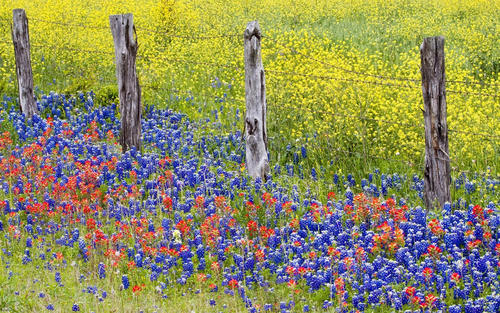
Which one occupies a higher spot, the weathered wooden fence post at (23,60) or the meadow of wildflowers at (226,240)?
the weathered wooden fence post at (23,60)

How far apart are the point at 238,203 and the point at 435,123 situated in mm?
2252

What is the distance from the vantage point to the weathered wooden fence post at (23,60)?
11.0 metres

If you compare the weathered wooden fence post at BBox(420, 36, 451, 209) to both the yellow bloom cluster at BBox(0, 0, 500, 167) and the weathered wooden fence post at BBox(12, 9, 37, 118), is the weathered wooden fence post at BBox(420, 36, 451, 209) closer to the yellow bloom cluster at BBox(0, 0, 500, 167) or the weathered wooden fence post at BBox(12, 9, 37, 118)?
the yellow bloom cluster at BBox(0, 0, 500, 167)

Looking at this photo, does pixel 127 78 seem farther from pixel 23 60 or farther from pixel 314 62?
pixel 314 62

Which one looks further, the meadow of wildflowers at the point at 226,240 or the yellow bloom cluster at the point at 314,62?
the yellow bloom cluster at the point at 314,62

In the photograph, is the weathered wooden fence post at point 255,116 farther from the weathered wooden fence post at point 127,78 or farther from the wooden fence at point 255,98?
the weathered wooden fence post at point 127,78

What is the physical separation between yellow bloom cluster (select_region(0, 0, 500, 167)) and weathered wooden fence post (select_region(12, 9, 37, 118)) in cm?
80

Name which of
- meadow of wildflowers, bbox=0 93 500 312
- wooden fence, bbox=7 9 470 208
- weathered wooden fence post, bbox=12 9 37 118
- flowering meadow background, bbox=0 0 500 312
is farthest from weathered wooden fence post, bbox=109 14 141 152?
weathered wooden fence post, bbox=12 9 37 118

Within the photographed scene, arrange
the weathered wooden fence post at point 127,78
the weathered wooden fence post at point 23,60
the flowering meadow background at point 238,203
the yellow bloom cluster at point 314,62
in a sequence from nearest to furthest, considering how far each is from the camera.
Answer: the flowering meadow background at point 238,203 → the yellow bloom cluster at point 314,62 → the weathered wooden fence post at point 127,78 → the weathered wooden fence post at point 23,60

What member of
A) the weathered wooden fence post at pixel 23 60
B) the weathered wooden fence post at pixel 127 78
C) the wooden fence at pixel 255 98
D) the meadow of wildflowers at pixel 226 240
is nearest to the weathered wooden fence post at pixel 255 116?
the wooden fence at pixel 255 98

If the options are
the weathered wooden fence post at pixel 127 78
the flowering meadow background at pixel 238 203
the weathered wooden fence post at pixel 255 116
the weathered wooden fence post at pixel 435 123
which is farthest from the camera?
the weathered wooden fence post at pixel 127 78

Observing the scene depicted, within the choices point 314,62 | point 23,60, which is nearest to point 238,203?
point 314,62

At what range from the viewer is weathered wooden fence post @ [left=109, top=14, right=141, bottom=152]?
30.7 ft

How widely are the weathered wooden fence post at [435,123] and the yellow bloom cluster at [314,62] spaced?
12.1 inches
